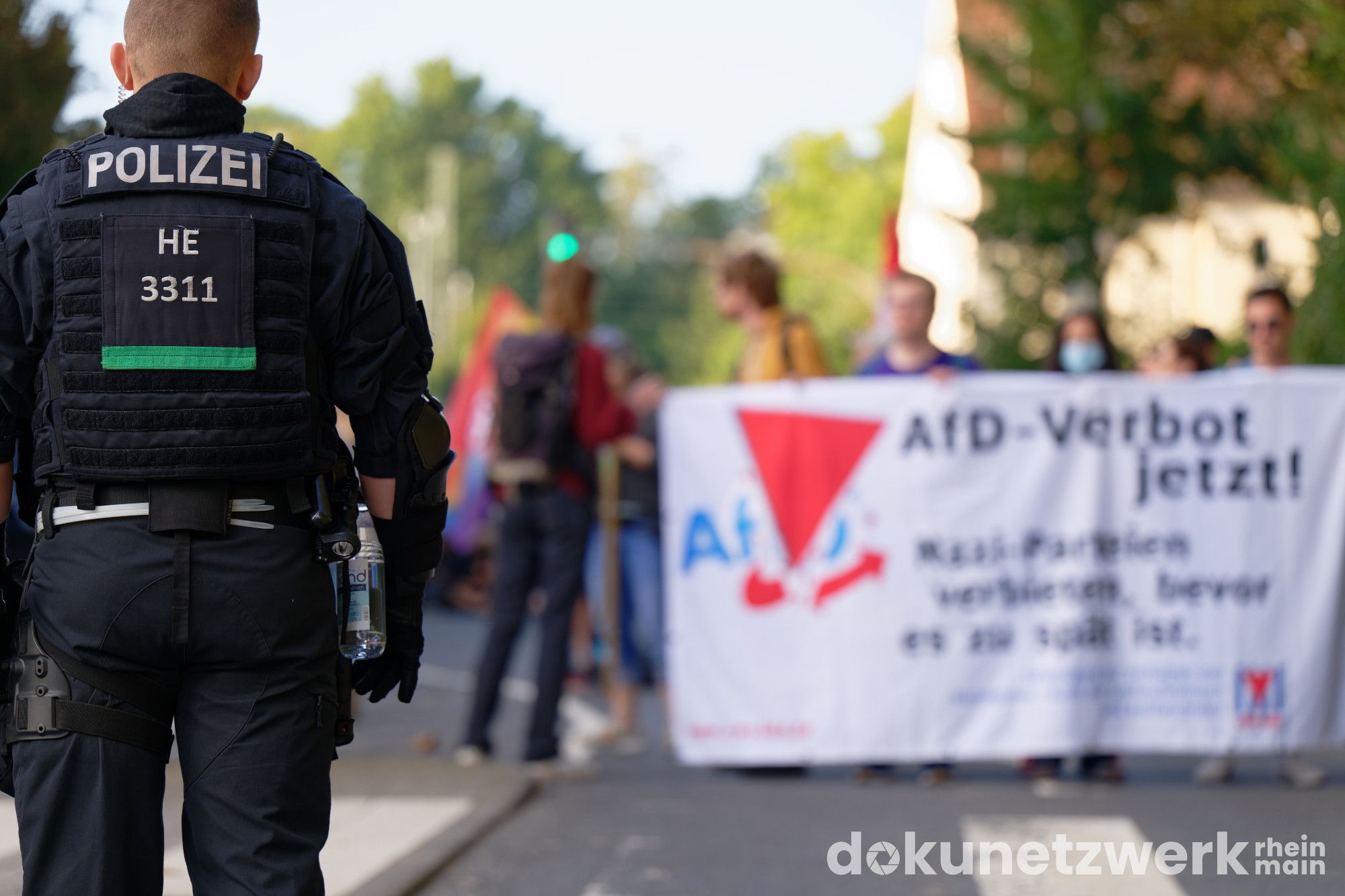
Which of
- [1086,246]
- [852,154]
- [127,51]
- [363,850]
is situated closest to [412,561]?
[127,51]

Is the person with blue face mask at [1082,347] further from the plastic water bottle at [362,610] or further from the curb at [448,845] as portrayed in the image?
the plastic water bottle at [362,610]

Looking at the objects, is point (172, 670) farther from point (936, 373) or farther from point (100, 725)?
point (936, 373)

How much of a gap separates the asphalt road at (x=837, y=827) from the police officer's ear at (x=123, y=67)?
3.17 metres

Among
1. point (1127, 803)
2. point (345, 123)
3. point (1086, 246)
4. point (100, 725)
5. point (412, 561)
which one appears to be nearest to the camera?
point (100, 725)

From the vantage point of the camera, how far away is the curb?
5906 millimetres

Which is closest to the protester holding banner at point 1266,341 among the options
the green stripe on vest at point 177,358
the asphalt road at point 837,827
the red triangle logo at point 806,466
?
the asphalt road at point 837,827

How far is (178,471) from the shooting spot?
337 cm

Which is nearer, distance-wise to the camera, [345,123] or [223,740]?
[223,740]

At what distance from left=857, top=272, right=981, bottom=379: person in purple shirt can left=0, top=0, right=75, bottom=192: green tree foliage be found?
3.62 metres

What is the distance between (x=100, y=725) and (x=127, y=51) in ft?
3.97

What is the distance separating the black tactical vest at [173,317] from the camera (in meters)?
3.39

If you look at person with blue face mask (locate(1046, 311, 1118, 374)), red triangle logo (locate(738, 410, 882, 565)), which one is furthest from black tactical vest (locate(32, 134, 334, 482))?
person with blue face mask (locate(1046, 311, 1118, 374))

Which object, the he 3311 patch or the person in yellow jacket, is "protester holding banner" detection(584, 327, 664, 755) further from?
the he 3311 patch

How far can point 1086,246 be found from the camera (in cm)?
1669
